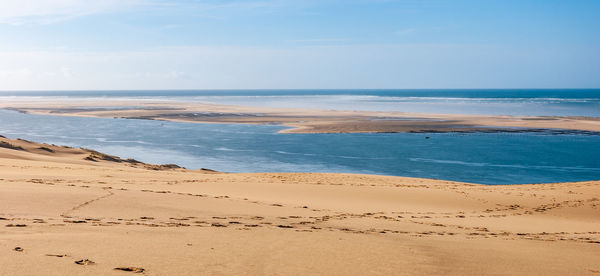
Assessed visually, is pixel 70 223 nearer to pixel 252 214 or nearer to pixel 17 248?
pixel 17 248

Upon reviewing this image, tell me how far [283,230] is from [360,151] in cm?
2656

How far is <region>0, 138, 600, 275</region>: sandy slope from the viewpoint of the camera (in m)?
5.94

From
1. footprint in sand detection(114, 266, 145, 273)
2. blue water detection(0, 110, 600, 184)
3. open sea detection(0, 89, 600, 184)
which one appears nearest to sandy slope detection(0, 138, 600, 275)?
footprint in sand detection(114, 266, 145, 273)

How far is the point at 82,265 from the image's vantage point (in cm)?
531

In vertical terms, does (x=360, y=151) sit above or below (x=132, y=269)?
below

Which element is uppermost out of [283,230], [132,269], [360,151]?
[132,269]

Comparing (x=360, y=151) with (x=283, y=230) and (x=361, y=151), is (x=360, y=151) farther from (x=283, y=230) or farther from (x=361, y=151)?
(x=283, y=230)

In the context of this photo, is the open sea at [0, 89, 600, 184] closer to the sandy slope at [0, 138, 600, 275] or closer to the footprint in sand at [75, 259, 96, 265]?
the sandy slope at [0, 138, 600, 275]

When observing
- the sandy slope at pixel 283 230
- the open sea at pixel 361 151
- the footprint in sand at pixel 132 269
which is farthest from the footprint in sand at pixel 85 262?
the open sea at pixel 361 151

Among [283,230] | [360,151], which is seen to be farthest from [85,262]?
[360,151]

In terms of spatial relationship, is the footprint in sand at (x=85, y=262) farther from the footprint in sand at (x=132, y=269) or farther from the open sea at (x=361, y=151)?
the open sea at (x=361, y=151)

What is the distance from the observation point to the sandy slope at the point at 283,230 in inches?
234

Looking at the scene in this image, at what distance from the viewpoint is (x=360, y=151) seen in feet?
114

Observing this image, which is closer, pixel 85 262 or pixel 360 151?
pixel 85 262
